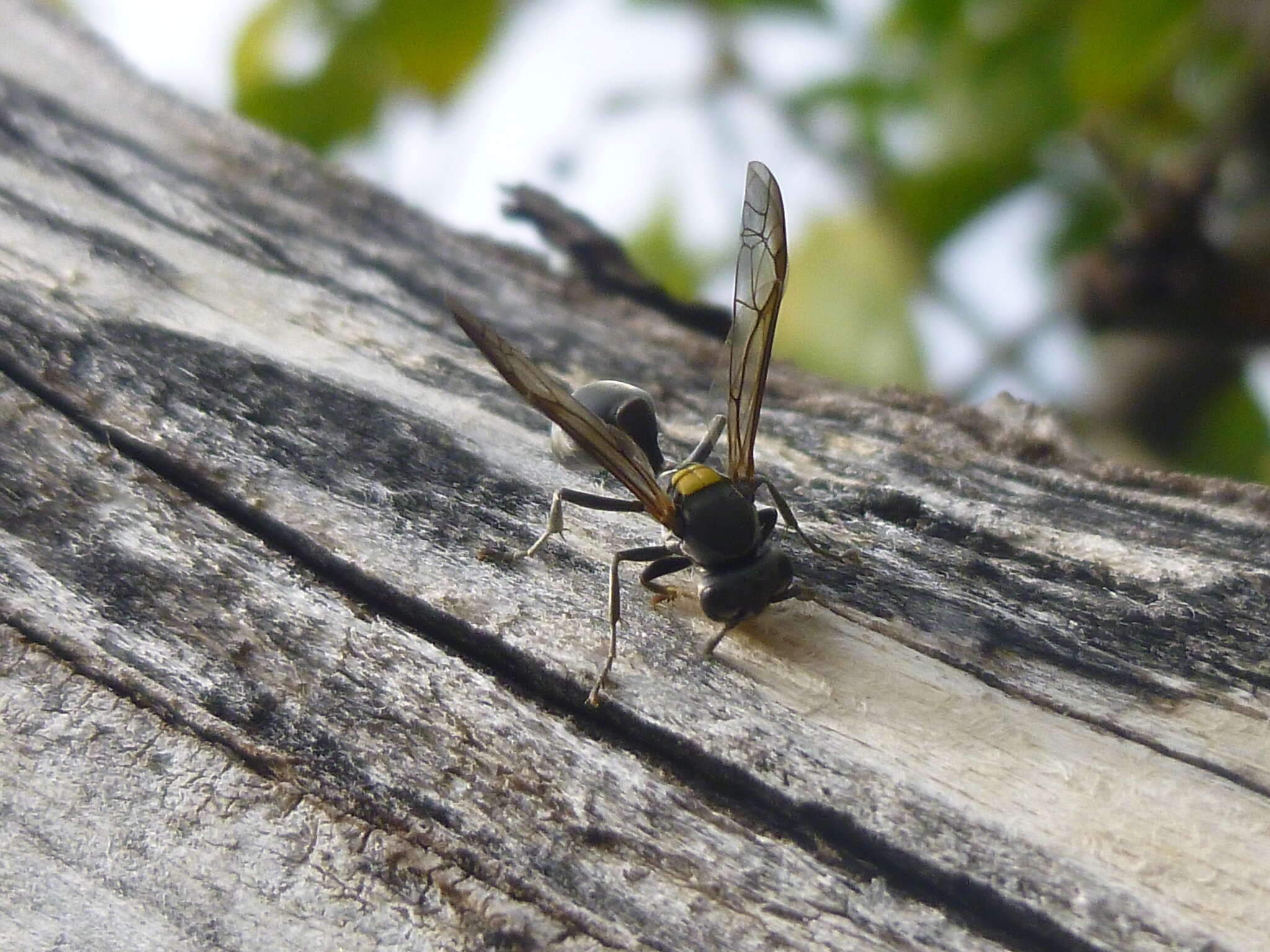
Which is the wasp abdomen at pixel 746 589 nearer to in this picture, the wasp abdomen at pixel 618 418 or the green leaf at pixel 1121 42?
the wasp abdomen at pixel 618 418

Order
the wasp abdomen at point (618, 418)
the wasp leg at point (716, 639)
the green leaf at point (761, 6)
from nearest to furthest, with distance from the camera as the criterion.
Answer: the wasp leg at point (716, 639) < the wasp abdomen at point (618, 418) < the green leaf at point (761, 6)

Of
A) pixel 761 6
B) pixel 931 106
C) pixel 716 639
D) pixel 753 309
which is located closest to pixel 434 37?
pixel 761 6

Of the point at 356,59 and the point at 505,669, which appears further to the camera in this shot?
the point at 356,59

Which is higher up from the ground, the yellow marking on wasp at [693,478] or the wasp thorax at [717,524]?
the yellow marking on wasp at [693,478]

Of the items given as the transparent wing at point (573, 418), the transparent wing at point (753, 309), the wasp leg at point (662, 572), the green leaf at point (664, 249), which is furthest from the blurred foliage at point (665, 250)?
the wasp leg at point (662, 572)

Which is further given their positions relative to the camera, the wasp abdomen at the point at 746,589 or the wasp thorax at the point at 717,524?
the wasp thorax at the point at 717,524

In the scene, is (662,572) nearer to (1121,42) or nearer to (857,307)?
(1121,42)

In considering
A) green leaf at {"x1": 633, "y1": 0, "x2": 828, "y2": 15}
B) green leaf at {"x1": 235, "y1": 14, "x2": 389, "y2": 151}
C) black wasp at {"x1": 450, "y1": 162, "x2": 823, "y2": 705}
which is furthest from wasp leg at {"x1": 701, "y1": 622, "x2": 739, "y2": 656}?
green leaf at {"x1": 633, "y1": 0, "x2": 828, "y2": 15}
